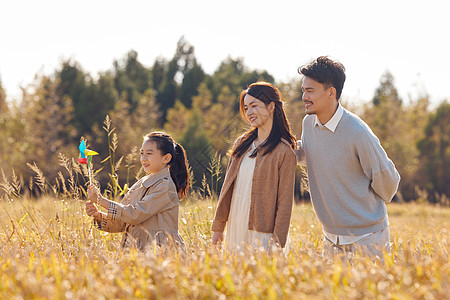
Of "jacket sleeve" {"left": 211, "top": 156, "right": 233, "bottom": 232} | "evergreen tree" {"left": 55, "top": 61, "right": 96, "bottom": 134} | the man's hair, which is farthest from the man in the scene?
"evergreen tree" {"left": 55, "top": 61, "right": 96, "bottom": 134}

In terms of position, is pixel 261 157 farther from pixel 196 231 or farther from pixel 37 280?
pixel 37 280

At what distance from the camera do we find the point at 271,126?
4.05 meters

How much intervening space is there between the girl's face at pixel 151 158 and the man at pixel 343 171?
1302mm

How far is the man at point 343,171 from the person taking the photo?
3.79 metres

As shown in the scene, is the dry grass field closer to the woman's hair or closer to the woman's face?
the woman's hair

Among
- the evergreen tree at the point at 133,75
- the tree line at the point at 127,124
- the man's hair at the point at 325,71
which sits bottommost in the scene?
the tree line at the point at 127,124

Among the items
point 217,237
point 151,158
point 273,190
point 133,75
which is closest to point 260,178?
point 273,190

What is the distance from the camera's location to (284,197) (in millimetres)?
3793

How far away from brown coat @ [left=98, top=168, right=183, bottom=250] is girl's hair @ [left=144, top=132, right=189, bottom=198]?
0.15 m

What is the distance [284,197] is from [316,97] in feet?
2.70

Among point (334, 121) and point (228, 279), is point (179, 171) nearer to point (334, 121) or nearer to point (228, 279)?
point (334, 121)

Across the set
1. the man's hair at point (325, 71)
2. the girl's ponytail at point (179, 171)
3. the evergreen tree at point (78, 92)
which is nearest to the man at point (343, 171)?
the man's hair at point (325, 71)

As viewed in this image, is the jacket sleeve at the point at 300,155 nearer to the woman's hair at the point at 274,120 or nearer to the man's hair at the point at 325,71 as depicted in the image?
the woman's hair at the point at 274,120

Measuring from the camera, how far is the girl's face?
440cm
